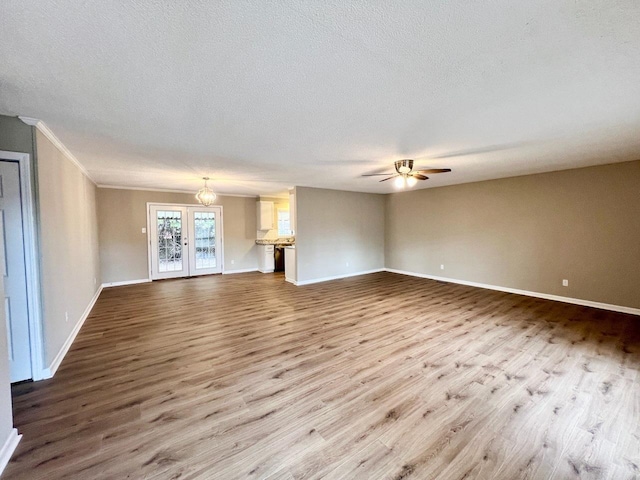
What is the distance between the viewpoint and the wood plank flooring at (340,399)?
1.61 metres

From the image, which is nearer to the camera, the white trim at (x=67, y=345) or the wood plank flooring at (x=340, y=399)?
the wood plank flooring at (x=340, y=399)

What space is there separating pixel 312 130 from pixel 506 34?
5.44 ft

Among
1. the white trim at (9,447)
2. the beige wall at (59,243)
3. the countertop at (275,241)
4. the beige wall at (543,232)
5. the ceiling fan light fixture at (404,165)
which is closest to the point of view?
the white trim at (9,447)

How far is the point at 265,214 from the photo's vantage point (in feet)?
26.4

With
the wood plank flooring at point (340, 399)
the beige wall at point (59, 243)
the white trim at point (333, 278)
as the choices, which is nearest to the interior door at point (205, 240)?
the white trim at point (333, 278)

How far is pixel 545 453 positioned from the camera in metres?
1.67

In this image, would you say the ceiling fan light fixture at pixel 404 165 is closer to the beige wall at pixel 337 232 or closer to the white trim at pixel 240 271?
the beige wall at pixel 337 232

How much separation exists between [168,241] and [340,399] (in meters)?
6.59

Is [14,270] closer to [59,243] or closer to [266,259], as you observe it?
[59,243]

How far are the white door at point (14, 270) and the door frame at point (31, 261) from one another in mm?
30

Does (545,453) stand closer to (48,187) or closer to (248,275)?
(48,187)

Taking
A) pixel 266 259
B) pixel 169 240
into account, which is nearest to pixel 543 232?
pixel 266 259

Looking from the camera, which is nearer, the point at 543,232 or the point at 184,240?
the point at 543,232

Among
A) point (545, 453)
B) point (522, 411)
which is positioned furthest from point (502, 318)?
point (545, 453)
